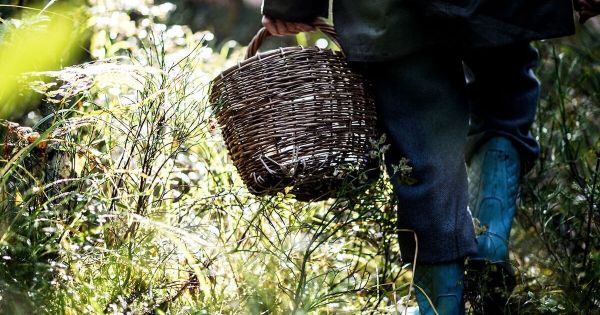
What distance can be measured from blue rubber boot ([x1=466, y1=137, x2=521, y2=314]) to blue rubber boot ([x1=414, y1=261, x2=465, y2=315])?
0.08 metres

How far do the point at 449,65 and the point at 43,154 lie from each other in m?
0.99

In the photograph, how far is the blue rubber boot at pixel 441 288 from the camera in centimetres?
214

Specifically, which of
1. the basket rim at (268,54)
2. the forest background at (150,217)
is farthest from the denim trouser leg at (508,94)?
the basket rim at (268,54)

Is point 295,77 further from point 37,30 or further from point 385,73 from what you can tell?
point 37,30

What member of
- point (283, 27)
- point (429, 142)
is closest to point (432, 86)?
point (429, 142)

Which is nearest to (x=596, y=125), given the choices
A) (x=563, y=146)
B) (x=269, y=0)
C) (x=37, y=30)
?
(x=563, y=146)

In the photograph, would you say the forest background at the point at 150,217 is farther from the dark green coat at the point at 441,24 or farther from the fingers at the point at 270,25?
the dark green coat at the point at 441,24

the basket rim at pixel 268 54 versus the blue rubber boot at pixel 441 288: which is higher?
the basket rim at pixel 268 54

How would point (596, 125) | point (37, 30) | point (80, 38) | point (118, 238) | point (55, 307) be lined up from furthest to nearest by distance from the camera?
point (596, 125) < point (80, 38) < point (118, 238) < point (37, 30) < point (55, 307)

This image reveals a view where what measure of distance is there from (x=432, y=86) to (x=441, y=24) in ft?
0.48

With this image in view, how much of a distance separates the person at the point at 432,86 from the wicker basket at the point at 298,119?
0.29ft

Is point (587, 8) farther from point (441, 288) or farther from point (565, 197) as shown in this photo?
point (441, 288)

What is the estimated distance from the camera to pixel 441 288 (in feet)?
7.01

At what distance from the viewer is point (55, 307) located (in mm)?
1767
